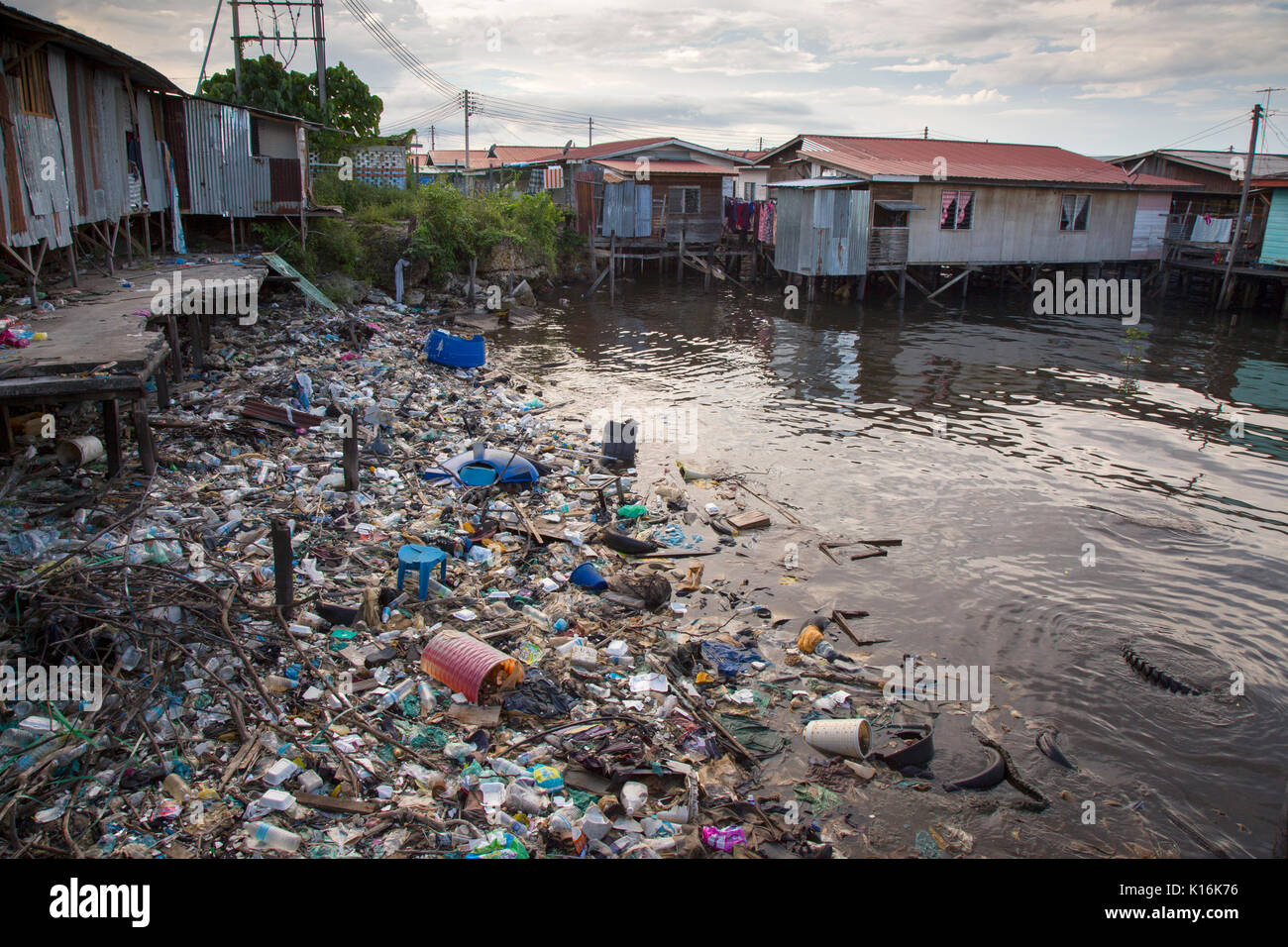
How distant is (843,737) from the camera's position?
5328mm

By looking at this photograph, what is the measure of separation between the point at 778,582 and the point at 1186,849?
376 cm

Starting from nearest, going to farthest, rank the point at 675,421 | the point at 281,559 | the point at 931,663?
the point at 281,559 < the point at 931,663 < the point at 675,421

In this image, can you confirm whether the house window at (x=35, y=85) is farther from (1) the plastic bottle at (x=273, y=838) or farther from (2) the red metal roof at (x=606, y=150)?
(2) the red metal roof at (x=606, y=150)

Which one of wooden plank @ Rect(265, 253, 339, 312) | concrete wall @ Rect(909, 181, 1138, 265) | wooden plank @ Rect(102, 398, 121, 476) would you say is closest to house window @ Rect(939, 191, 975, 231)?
concrete wall @ Rect(909, 181, 1138, 265)

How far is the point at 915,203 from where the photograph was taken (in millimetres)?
24062

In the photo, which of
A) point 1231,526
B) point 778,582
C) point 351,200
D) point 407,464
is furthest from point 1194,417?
point 351,200

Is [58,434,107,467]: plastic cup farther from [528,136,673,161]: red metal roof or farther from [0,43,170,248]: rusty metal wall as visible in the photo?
[528,136,673,161]: red metal roof

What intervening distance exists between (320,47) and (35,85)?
15.5 m

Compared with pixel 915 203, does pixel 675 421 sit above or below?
below

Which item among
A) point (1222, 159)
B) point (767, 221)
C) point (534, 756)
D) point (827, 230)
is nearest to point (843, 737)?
point (534, 756)

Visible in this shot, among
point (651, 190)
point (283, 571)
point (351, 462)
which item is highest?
point (651, 190)

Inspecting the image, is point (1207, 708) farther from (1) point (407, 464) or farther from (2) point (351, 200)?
(2) point (351, 200)
